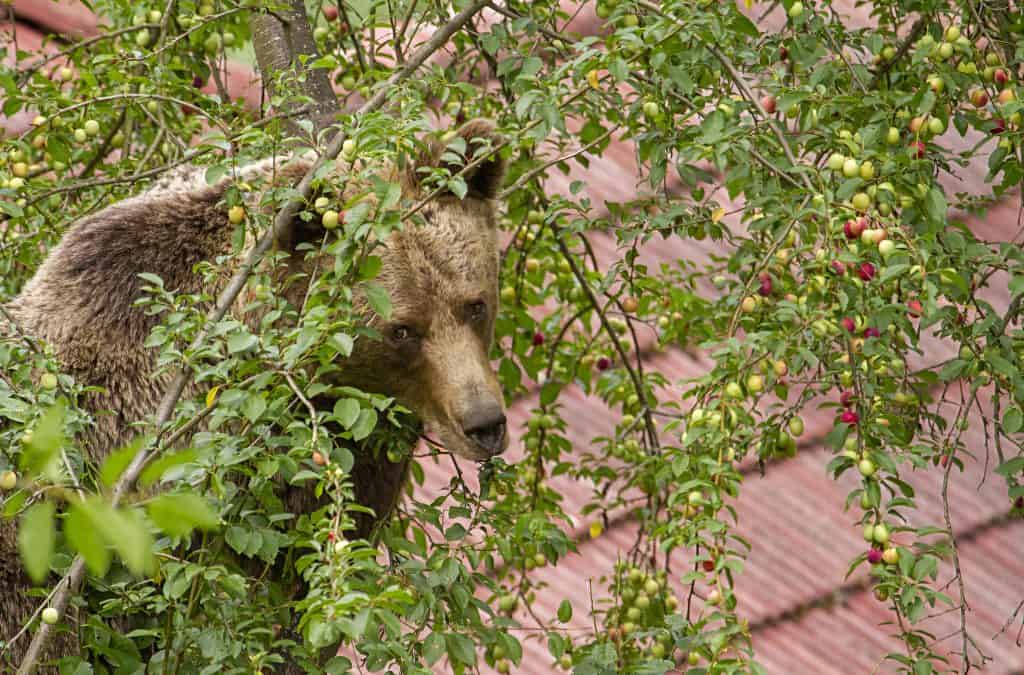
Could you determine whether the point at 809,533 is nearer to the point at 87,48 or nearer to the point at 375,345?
the point at 375,345

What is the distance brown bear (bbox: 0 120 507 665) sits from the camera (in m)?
3.10

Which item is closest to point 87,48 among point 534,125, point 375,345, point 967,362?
point 375,345

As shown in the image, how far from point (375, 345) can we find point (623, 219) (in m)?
0.83

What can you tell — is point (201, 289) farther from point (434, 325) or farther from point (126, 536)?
point (126, 536)

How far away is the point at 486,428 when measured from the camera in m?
3.11

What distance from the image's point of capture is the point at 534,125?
8.40 ft

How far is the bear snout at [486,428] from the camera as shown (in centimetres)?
310

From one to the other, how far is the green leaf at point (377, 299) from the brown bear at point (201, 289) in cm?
73

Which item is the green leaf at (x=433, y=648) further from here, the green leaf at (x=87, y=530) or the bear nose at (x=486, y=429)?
the green leaf at (x=87, y=530)

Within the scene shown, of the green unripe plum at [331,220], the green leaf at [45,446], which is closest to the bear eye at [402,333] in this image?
the green unripe plum at [331,220]

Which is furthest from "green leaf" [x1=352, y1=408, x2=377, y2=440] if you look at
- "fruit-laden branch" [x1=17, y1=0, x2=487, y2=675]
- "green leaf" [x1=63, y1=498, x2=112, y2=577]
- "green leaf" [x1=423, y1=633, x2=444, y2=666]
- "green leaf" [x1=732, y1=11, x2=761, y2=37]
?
"green leaf" [x1=63, y1=498, x2=112, y2=577]

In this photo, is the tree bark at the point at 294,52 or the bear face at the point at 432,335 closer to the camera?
the bear face at the point at 432,335

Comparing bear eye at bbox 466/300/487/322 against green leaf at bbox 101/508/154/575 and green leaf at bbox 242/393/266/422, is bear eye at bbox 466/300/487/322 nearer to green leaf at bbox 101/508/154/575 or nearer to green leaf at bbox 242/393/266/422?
green leaf at bbox 242/393/266/422

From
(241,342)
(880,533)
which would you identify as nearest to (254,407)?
(241,342)
